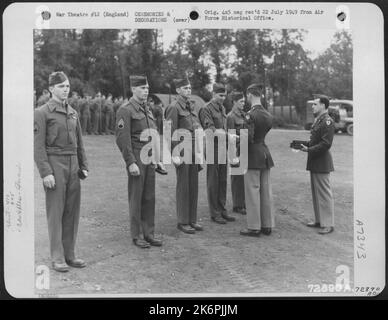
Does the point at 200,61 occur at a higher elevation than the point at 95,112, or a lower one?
higher

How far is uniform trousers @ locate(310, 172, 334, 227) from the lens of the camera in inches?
150

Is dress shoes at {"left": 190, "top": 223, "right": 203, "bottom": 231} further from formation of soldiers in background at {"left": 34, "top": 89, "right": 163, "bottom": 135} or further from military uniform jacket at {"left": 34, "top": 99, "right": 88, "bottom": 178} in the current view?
military uniform jacket at {"left": 34, "top": 99, "right": 88, "bottom": 178}

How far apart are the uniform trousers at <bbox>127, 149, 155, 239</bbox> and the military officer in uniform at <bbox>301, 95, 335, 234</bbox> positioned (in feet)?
A: 3.35

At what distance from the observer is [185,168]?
3883 millimetres

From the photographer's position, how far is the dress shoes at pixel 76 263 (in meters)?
3.66

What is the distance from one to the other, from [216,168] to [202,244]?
1.65 feet

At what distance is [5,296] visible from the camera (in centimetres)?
365

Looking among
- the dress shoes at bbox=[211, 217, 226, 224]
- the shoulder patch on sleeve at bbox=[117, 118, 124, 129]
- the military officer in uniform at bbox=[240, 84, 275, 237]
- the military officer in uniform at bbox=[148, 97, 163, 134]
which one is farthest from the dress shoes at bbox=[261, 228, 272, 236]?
the shoulder patch on sleeve at bbox=[117, 118, 124, 129]

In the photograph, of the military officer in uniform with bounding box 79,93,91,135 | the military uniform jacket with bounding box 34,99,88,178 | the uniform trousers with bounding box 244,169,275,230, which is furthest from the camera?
the uniform trousers with bounding box 244,169,275,230

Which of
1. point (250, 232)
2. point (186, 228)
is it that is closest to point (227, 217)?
point (250, 232)

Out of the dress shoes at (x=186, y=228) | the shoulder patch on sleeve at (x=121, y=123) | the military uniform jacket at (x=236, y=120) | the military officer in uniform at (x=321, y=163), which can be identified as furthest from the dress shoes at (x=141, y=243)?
the military officer in uniform at (x=321, y=163)

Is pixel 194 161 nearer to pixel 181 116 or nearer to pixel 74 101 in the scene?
pixel 181 116

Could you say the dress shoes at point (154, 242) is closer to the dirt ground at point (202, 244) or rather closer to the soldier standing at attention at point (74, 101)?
the dirt ground at point (202, 244)

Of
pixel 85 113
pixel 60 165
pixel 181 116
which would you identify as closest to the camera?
pixel 60 165
